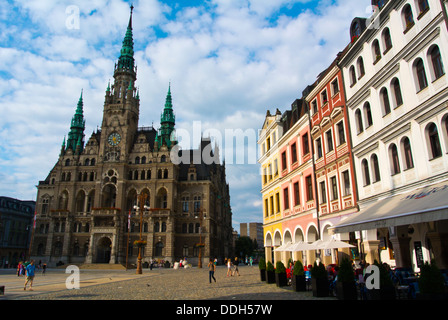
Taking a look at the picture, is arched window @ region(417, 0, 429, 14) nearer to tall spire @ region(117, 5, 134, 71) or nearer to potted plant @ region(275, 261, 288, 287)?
potted plant @ region(275, 261, 288, 287)

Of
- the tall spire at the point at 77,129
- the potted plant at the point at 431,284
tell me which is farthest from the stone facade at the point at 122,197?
the potted plant at the point at 431,284

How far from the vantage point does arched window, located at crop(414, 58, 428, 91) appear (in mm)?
15671

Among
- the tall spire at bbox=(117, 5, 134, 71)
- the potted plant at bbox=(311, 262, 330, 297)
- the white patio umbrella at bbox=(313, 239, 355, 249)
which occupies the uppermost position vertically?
the tall spire at bbox=(117, 5, 134, 71)

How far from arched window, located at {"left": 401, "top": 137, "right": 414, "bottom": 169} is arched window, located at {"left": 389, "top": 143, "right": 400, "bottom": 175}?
66cm

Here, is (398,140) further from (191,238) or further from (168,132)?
(168,132)

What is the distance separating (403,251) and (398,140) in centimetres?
600

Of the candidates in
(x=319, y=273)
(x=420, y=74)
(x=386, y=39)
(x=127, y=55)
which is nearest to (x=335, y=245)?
(x=319, y=273)

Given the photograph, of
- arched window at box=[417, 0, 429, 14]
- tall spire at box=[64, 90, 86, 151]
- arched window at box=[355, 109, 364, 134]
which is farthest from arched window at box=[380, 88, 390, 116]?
tall spire at box=[64, 90, 86, 151]

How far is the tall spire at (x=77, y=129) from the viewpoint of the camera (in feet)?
259

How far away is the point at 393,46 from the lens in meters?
17.7

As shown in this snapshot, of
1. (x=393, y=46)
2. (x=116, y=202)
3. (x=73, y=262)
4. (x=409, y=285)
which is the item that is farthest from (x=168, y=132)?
(x=409, y=285)

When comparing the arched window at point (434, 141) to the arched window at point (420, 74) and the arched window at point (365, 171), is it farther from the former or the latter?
the arched window at point (365, 171)

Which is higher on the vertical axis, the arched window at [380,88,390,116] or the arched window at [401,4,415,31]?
the arched window at [401,4,415,31]

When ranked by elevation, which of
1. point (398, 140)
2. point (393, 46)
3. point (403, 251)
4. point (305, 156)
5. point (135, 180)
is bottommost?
point (403, 251)
